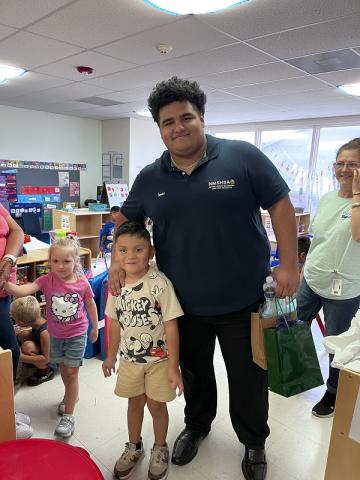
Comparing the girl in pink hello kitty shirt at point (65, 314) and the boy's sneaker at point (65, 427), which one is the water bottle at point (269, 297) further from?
the boy's sneaker at point (65, 427)

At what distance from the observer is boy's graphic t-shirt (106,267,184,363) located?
4.54 feet

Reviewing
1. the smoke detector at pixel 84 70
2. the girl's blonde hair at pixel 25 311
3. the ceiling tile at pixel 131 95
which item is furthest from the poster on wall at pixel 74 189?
the girl's blonde hair at pixel 25 311

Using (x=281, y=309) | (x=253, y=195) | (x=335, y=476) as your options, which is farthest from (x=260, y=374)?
(x=253, y=195)

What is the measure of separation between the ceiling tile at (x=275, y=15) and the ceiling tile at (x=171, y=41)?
12cm

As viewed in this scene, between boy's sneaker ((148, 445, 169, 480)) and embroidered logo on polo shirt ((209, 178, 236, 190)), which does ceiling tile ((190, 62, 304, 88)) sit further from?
boy's sneaker ((148, 445, 169, 480))

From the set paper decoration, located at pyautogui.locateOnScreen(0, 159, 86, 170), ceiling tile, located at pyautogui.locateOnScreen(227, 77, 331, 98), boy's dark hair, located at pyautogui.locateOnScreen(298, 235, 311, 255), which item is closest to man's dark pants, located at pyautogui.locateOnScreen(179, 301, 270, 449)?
boy's dark hair, located at pyautogui.locateOnScreen(298, 235, 311, 255)

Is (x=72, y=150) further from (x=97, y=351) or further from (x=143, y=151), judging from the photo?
(x=97, y=351)

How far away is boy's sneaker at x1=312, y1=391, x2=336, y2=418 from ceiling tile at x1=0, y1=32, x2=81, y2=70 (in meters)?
3.08

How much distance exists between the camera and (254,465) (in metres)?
1.49

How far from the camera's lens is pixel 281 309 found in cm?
132

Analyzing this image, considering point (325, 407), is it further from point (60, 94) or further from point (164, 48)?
point (60, 94)

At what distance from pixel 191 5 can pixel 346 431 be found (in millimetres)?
2224

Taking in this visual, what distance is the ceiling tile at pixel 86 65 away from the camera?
3.08m

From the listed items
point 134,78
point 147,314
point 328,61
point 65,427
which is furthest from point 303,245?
point 134,78
